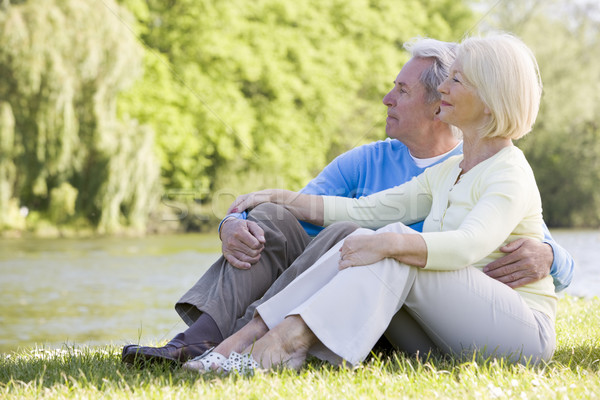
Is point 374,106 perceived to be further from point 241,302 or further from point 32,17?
point 241,302

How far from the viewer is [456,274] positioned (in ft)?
7.82

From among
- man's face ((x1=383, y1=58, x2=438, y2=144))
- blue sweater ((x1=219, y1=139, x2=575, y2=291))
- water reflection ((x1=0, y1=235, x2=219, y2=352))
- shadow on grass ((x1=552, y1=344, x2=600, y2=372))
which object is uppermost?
man's face ((x1=383, y1=58, x2=438, y2=144))

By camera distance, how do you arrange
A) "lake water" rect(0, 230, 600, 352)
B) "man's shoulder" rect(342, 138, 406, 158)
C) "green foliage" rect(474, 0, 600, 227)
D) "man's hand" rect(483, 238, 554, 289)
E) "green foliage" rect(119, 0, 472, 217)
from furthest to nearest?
"green foliage" rect(474, 0, 600, 227) → "green foliage" rect(119, 0, 472, 217) → "lake water" rect(0, 230, 600, 352) → "man's shoulder" rect(342, 138, 406, 158) → "man's hand" rect(483, 238, 554, 289)

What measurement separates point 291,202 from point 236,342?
85cm

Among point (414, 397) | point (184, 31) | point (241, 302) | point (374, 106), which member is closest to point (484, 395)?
point (414, 397)

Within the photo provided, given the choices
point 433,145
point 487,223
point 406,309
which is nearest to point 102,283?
point 433,145

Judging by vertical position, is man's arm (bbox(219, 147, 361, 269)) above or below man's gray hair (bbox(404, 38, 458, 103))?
below

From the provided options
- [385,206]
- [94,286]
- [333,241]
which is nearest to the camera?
[333,241]

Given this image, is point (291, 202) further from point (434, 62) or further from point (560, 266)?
point (560, 266)

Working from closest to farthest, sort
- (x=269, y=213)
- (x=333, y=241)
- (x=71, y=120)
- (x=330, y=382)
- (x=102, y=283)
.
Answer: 1. (x=330, y=382)
2. (x=333, y=241)
3. (x=269, y=213)
4. (x=102, y=283)
5. (x=71, y=120)

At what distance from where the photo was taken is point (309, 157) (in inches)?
874

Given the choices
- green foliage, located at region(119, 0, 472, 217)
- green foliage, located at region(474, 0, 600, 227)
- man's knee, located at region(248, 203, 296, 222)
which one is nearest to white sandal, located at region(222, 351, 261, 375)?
man's knee, located at region(248, 203, 296, 222)

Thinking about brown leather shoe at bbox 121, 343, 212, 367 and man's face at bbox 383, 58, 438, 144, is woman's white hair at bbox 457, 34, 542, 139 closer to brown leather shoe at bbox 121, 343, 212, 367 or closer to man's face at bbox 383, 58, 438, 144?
man's face at bbox 383, 58, 438, 144

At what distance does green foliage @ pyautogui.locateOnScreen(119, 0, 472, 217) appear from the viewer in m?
19.7
